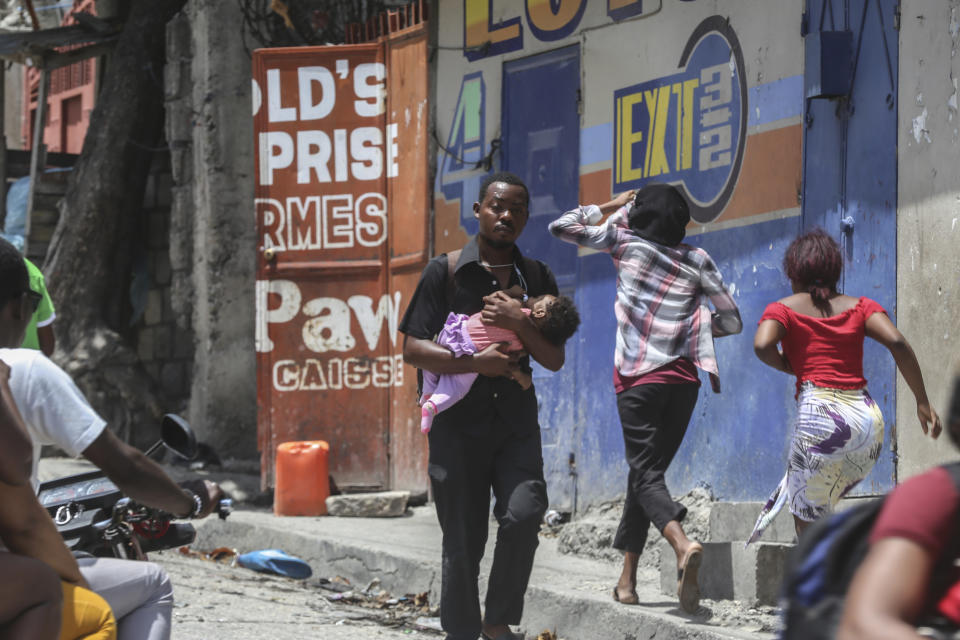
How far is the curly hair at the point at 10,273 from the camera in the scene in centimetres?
315

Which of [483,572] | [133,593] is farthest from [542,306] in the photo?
[483,572]

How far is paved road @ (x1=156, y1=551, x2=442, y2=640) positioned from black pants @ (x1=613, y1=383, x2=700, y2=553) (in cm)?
112

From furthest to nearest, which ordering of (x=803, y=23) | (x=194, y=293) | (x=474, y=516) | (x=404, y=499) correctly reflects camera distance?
(x=194, y=293) < (x=404, y=499) < (x=803, y=23) < (x=474, y=516)

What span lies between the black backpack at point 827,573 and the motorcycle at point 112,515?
169 centimetres

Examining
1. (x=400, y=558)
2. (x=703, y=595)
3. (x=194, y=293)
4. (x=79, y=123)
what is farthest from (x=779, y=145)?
(x=79, y=123)

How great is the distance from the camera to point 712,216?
25.1ft

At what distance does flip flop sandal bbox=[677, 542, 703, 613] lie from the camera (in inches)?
216

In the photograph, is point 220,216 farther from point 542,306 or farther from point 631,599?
point 542,306

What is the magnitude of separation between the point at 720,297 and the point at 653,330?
1.08ft

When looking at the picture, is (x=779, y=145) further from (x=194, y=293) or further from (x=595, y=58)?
(x=194, y=293)

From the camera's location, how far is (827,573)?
2199 millimetres

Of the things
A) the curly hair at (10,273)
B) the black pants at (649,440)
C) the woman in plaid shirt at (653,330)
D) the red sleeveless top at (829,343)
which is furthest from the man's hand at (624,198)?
the curly hair at (10,273)

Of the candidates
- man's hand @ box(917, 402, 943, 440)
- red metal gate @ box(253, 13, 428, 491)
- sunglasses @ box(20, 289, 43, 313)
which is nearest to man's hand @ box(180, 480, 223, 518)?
sunglasses @ box(20, 289, 43, 313)

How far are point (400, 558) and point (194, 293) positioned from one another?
16.3 feet
